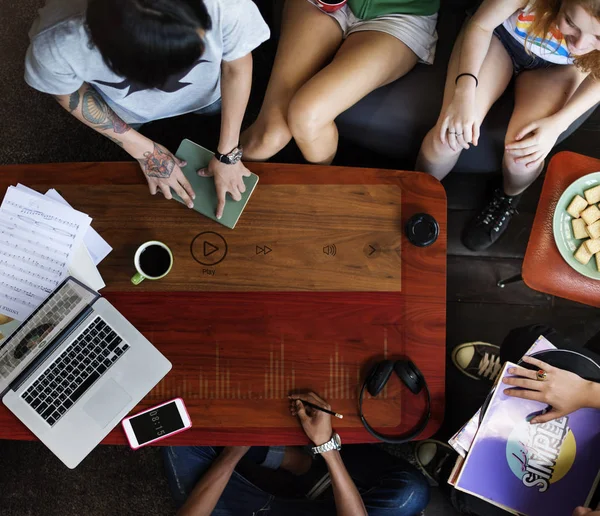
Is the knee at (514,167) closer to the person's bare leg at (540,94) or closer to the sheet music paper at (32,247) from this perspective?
the person's bare leg at (540,94)

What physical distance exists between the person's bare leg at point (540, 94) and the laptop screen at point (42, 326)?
1.25 metres

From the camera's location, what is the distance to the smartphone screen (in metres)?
1.17

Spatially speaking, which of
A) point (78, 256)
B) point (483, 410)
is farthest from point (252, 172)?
point (483, 410)

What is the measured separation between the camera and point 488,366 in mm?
1698

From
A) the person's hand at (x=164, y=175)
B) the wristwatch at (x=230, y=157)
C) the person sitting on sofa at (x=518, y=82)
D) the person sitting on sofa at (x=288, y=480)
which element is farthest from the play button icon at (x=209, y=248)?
the person sitting on sofa at (x=518, y=82)

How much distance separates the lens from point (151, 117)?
55.7 inches

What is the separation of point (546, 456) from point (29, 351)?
1310 mm

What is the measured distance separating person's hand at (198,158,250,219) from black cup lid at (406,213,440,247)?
0.43 m

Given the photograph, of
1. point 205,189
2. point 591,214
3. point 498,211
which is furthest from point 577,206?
point 205,189

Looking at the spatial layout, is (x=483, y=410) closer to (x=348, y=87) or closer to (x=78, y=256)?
(x=348, y=87)

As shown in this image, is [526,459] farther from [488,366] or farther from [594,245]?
[594,245]

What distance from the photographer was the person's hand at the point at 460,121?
135cm

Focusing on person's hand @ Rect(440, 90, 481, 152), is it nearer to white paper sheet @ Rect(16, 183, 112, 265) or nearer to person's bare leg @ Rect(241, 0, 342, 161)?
person's bare leg @ Rect(241, 0, 342, 161)

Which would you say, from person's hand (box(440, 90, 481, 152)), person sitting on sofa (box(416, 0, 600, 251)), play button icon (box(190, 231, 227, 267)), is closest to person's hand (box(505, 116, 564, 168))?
person sitting on sofa (box(416, 0, 600, 251))
